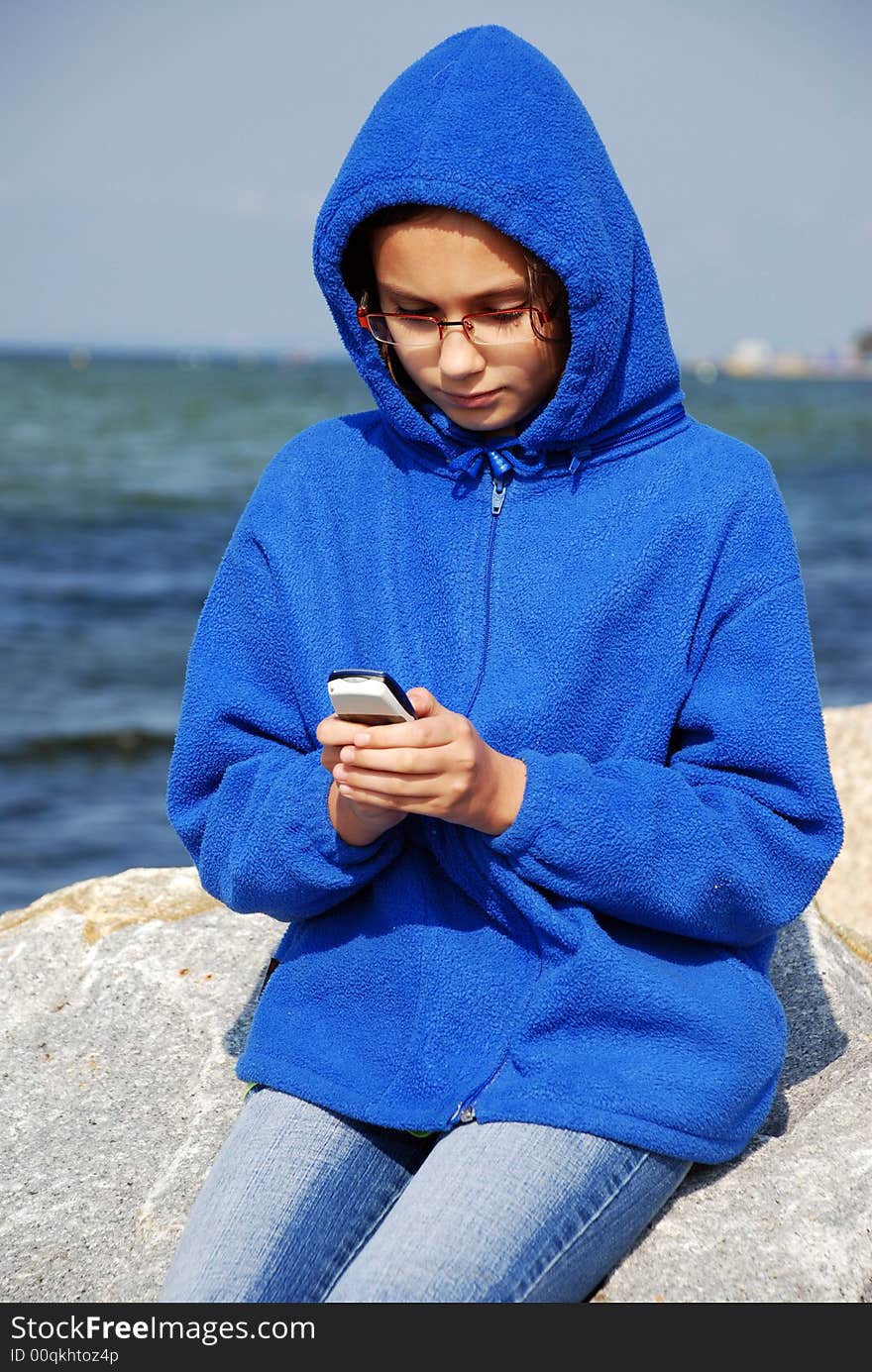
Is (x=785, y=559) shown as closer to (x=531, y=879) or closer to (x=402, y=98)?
(x=531, y=879)

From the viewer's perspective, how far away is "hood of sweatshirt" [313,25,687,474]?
2016mm

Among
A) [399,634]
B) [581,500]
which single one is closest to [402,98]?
[581,500]

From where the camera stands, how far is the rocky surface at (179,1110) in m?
2.13

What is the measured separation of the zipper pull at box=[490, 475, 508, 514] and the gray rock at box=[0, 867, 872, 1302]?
3.50 feet

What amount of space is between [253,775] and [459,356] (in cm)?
68

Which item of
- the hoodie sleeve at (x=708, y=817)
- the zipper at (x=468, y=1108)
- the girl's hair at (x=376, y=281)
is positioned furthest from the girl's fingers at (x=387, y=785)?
the girl's hair at (x=376, y=281)

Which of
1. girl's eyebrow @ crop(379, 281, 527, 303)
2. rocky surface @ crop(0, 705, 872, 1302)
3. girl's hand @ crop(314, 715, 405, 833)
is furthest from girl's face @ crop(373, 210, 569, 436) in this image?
rocky surface @ crop(0, 705, 872, 1302)

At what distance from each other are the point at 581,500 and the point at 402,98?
63 cm

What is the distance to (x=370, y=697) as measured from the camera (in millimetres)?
1880

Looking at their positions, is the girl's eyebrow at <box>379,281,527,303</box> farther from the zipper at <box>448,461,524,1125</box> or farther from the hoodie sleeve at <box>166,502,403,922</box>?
the hoodie sleeve at <box>166,502,403,922</box>

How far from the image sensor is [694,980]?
83.6 inches

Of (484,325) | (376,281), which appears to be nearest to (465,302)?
(484,325)
